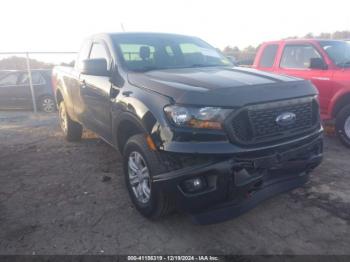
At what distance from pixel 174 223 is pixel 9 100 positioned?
9.74 meters

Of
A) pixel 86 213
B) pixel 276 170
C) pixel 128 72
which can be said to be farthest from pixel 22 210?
pixel 276 170

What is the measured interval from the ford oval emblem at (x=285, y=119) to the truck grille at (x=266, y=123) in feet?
0.08

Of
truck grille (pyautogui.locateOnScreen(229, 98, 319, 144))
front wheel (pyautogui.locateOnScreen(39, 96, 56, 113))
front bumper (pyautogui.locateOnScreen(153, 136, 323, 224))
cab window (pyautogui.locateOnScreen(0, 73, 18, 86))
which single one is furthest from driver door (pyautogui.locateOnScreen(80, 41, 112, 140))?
cab window (pyautogui.locateOnScreen(0, 73, 18, 86))

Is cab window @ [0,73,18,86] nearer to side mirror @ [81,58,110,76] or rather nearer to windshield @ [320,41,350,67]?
side mirror @ [81,58,110,76]

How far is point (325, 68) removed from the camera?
232 inches

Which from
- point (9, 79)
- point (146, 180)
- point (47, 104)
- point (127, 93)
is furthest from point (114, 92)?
point (9, 79)

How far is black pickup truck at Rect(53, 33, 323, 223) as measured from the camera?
8.98 ft

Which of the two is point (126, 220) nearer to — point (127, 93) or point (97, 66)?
point (127, 93)

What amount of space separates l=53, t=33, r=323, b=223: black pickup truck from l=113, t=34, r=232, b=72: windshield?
0.13 m

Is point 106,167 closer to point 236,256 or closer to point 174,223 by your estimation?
point 174,223

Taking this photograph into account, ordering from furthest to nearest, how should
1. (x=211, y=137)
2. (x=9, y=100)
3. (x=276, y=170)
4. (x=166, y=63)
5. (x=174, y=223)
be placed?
(x=9, y=100) < (x=166, y=63) < (x=174, y=223) < (x=276, y=170) < (x=211, y=137)

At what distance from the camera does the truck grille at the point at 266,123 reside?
2789mm

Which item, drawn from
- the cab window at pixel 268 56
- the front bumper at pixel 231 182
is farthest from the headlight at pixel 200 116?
the cab window at pixel 268 56

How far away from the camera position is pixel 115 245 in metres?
3.05
